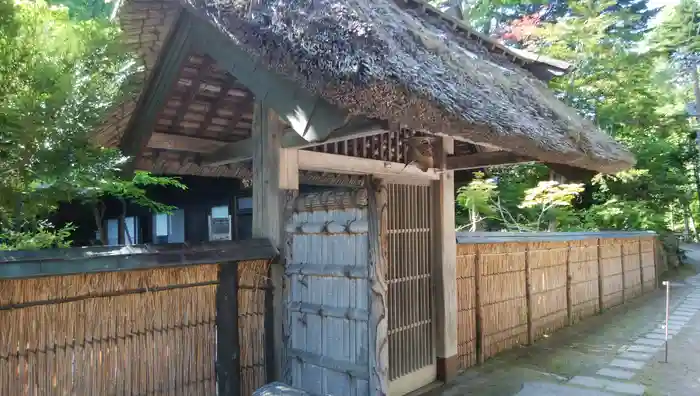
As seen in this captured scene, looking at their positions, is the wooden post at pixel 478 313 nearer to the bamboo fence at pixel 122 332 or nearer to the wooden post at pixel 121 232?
the bamboo fence at pixel 122 332

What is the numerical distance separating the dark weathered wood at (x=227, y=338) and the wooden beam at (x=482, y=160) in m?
→ 2.91

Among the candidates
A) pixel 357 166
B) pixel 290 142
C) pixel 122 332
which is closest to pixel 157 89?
pixel 290 142

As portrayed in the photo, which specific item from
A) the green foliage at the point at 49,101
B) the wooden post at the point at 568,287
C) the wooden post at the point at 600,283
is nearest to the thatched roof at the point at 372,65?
the green foliage at the point at 49,101

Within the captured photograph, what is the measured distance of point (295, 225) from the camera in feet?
14.0

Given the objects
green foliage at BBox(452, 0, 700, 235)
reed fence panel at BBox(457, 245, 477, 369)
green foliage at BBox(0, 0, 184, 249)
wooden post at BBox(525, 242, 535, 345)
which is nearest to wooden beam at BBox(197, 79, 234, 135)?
green foliage at BBox(0, 0, 184, 249)

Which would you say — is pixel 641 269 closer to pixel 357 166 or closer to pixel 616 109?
pixel 616 109

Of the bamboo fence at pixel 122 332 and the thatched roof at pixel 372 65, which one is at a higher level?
the thatched roof at pixel 372 65

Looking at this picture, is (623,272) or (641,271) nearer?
(623,272)

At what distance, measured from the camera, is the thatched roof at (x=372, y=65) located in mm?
2930

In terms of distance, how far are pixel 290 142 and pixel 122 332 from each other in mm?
1779

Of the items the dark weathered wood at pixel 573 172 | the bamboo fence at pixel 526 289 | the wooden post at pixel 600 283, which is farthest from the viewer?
the wooden post at pixel 600 283

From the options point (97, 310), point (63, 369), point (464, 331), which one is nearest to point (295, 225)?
point (97, 310)

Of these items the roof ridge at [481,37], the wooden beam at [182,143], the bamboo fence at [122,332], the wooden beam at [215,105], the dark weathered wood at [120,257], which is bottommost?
the bamboo fence at [122,332]

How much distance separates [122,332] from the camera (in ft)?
10.9
